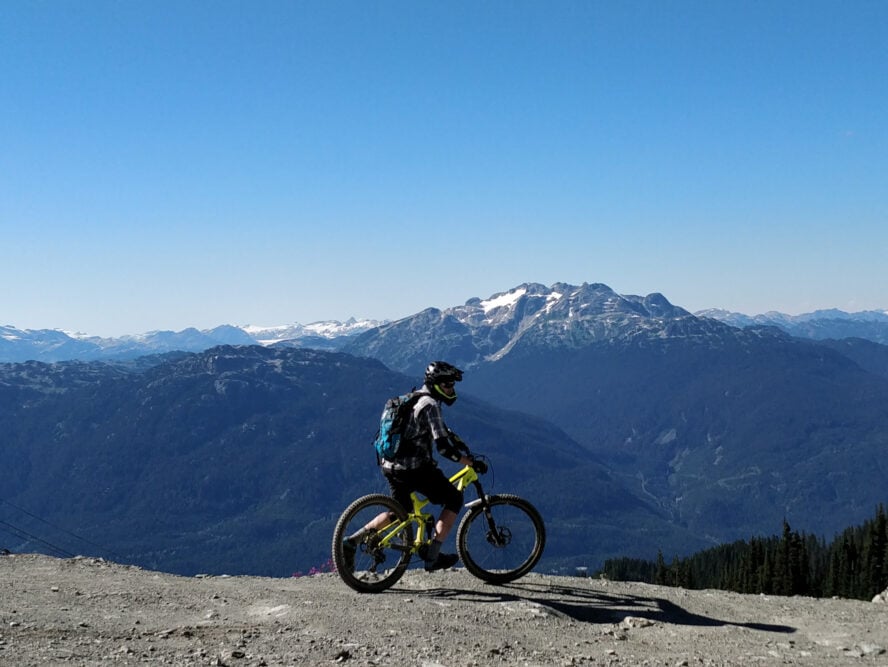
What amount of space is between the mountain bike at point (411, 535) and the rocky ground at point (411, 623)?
483 millimetres

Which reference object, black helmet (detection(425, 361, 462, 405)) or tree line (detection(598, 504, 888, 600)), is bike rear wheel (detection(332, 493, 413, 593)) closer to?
black helmet (detection(425, 361, 462, 405))

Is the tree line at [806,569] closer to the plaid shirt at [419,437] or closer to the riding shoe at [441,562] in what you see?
the riding shoe at [441,562]

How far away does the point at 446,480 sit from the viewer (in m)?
13.8

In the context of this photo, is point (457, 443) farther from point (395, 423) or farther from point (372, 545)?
point (372, 545)

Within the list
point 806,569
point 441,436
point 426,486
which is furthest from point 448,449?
point 806,569

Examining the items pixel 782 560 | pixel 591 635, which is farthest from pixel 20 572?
pixel 782 560

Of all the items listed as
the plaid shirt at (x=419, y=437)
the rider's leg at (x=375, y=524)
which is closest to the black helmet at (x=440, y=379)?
the plaid shirt at (x=419, y=437)

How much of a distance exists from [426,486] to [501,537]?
2.37 m

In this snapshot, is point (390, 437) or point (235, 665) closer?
point (235, 665)

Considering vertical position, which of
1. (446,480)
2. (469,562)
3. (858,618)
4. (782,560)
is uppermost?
(446,480)

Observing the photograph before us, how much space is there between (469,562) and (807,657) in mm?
6215

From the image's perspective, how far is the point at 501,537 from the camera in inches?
589

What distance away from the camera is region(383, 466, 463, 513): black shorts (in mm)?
13664

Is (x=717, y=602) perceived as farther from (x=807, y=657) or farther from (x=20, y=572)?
(x=20, y=572)
